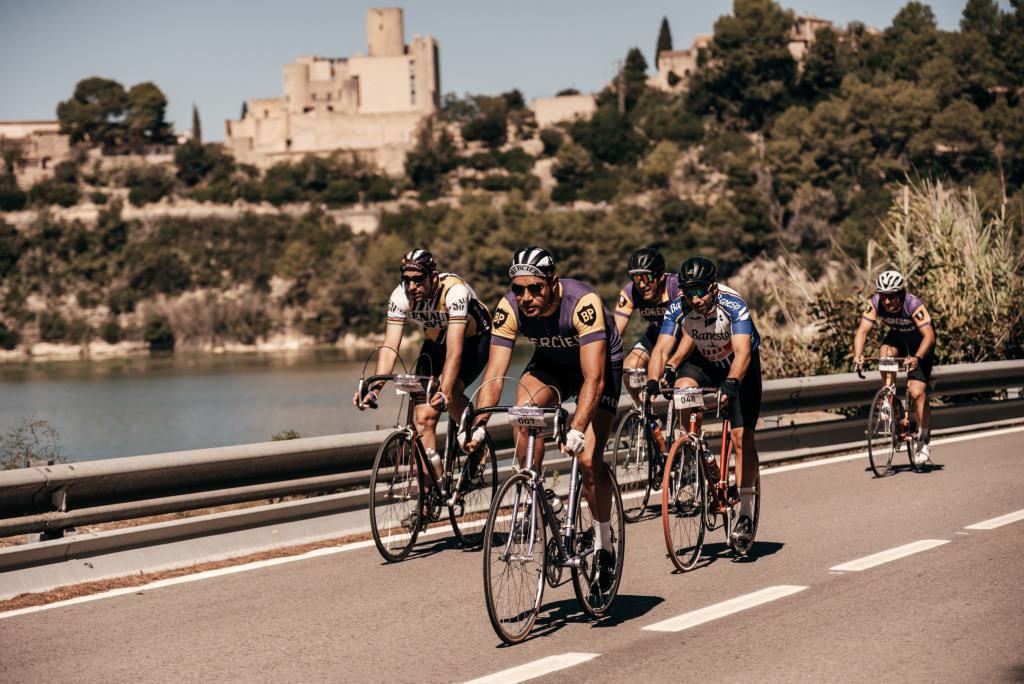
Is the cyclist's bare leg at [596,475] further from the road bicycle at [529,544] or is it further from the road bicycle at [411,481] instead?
the road bicycle at [411,481]

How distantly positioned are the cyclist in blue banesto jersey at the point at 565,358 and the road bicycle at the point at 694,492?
981 mm

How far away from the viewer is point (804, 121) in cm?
12750

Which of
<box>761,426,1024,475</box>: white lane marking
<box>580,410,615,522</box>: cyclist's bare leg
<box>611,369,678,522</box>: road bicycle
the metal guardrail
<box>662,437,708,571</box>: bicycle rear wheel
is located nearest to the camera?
<box>580,410,615,522</box>: cyclist's bare leg

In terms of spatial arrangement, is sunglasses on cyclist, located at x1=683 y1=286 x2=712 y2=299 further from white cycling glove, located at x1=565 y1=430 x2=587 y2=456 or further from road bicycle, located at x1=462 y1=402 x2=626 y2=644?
white cycling glove, located at x1=565 y1=430 x2=587 y2=456

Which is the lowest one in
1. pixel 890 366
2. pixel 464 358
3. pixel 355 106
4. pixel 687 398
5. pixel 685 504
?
pixel 685 504

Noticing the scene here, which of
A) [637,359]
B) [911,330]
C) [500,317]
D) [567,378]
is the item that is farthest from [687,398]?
[911,330]

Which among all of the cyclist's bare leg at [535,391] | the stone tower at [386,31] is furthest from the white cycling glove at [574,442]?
the stone tower at [386,31]

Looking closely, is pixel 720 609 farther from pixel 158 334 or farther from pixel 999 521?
pixel 158 334

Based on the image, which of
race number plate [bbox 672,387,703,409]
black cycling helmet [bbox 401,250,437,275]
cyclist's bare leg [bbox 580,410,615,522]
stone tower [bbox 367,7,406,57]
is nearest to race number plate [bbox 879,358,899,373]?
race number plate [bbox 672,387,703,409]

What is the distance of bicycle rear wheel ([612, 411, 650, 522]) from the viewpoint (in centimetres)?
1095

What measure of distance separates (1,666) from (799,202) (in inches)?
4406

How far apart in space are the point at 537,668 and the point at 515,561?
55cm

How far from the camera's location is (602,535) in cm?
714

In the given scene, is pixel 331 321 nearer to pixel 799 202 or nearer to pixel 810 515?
pixel 799 202
